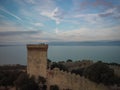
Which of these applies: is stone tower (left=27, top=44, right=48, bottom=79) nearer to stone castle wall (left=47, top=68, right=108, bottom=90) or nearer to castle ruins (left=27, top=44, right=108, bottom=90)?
castle ruins (left=27, top=44, right=108, bottom=90)

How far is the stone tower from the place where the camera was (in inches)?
851

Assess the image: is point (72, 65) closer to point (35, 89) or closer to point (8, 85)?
point (8, 85)

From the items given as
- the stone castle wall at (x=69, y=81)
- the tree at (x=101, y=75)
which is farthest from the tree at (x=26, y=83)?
the tree at (x=101, y=75)

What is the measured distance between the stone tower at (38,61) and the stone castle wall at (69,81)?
802 mm

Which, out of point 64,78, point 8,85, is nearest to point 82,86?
point 64,78

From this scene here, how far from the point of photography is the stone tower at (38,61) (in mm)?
21625

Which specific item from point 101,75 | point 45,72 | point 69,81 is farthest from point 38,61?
point 101,75

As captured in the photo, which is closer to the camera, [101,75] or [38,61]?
[101,75]

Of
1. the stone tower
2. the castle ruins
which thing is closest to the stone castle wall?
the castle ruins

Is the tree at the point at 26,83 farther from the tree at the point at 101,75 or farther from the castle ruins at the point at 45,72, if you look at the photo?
the tree at the point at 101,75

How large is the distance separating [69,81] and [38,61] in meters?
4.85

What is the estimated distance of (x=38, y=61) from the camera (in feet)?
71.3

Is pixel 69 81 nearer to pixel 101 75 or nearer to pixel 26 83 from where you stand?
pixel 101 75

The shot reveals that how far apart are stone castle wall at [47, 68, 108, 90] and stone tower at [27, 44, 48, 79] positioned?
0.80 m
